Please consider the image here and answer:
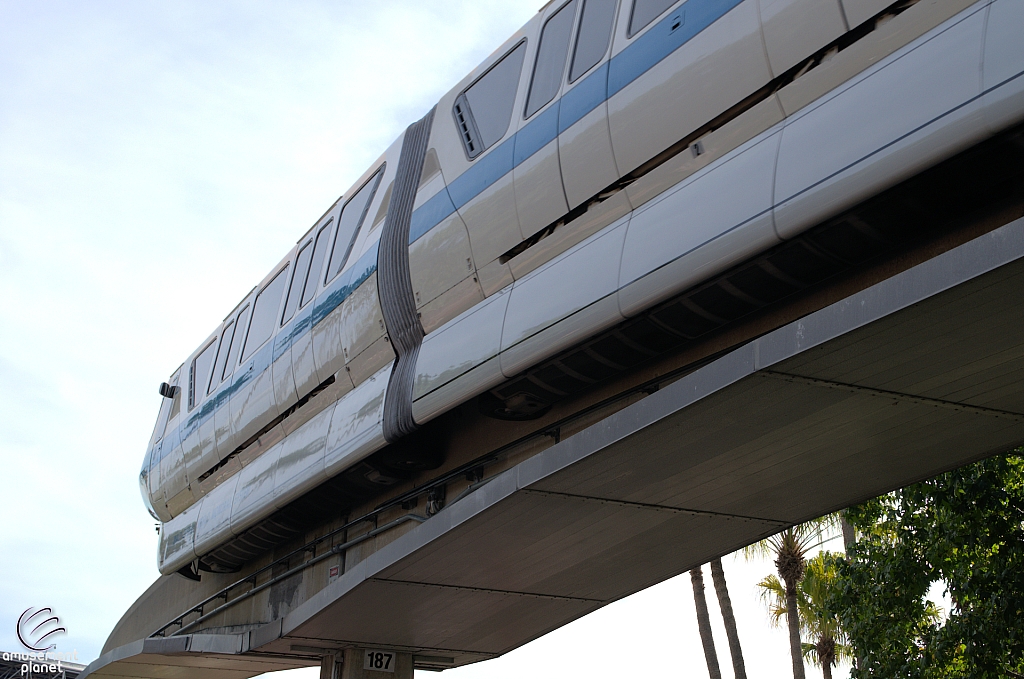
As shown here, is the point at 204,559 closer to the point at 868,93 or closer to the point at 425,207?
the point at 425,207

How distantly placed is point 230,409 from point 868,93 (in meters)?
10.3

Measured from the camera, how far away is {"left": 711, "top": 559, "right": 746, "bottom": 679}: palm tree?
2484 cm

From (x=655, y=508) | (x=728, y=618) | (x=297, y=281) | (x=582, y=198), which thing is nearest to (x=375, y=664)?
(x=297, y=281)

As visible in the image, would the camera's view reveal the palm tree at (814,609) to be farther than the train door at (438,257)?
Yes

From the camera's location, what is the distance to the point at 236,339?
15.2 m

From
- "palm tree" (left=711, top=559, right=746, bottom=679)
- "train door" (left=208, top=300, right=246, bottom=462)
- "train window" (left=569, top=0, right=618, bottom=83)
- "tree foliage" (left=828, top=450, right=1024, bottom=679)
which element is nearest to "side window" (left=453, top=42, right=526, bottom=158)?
"train window" (left=569, top=0, right=618, bottom=83)

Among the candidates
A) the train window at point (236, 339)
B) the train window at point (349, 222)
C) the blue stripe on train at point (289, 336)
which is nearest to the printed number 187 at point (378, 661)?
the blue stripe on train at point (289, 336)

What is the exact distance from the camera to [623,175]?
7.57 meters

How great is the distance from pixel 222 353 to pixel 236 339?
1.91ft

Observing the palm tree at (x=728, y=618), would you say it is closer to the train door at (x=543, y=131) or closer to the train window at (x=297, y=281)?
the train window at (x=297, y=281)

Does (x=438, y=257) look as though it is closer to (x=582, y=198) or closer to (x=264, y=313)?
(x=582, y=198)

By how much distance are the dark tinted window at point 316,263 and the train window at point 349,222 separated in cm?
38

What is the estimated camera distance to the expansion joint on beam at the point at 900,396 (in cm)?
588

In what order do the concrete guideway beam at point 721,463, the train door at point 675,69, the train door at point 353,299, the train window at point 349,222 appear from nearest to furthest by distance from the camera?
1. the concrete guideway beam at point 721,463
2. the train door at point 675,69
3. the train door at point 353,299
4. the train window at point 349,222
